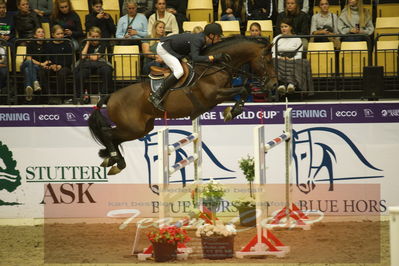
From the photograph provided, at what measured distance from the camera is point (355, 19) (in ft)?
42.1

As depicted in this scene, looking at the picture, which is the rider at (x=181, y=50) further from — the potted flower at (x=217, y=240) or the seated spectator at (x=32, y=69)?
the seated spectator at (x=32, y=69)

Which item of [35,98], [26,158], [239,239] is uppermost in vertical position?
[35,98]

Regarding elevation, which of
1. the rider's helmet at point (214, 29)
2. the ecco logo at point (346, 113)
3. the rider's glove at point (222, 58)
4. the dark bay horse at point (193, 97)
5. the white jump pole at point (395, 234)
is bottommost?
the white jump pole at point (395, 234)

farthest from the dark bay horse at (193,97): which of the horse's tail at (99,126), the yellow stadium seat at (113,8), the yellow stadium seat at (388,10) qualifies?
the yellow stadium seat at (388,10)

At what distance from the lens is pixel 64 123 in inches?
472

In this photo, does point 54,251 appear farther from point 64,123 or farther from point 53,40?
point 53,40

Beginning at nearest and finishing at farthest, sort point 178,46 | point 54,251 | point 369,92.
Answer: point 178,46, point 54,251, point 369,92

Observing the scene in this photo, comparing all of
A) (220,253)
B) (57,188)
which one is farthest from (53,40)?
(220,253)

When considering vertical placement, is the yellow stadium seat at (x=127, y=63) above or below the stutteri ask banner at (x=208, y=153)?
above

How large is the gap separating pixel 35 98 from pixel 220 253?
4.22 meters

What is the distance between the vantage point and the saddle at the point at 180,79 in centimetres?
941

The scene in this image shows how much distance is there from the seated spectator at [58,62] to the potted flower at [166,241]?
3474mm

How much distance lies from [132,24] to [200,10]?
1.28 m

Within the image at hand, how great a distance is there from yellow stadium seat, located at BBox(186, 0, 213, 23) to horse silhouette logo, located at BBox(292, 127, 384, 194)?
2.92 meters
